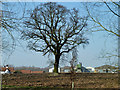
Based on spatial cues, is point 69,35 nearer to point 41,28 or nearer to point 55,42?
point 55,42

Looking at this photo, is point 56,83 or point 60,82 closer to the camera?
point 56,83

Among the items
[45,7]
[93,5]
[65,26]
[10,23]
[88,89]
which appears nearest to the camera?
[10,23]

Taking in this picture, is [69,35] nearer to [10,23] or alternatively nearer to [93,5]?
[93,5]

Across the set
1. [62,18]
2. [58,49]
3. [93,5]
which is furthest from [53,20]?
[93,5]

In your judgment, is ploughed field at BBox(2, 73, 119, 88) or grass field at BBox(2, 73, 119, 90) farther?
ploughed field at BBox(2, 73, 119, 88)

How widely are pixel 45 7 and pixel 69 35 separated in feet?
9.70

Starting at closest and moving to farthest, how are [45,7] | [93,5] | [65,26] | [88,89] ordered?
[93,5] < [88,89] < [45,7] < [65,26]

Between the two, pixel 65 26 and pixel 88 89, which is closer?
pixel 88 89

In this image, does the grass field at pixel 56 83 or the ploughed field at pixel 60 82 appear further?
the ploughed field at pixel 60 82

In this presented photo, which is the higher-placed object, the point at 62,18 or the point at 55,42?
the point at 62,18

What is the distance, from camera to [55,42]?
1598 centimetres

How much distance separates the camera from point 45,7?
49.4 ft

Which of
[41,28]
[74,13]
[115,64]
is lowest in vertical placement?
[115,64]

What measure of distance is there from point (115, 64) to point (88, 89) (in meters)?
2.03
